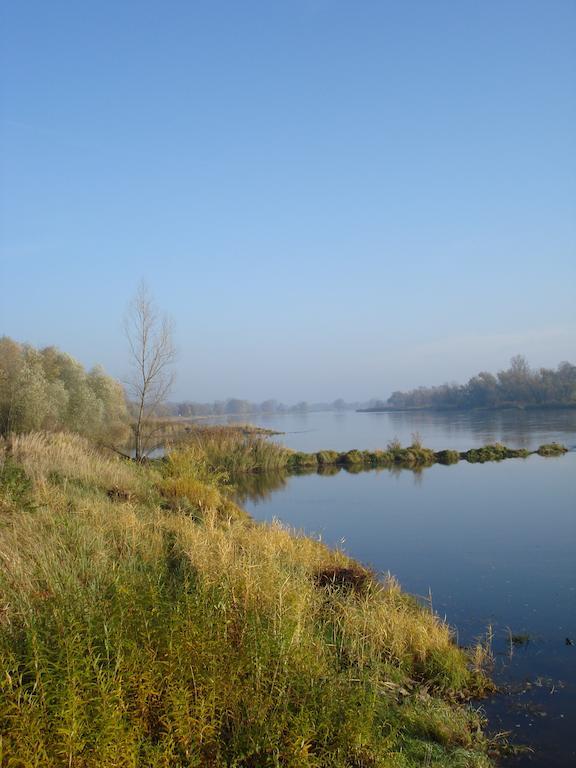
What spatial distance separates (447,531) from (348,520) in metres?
2.86

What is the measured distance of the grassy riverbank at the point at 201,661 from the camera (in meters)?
3.00

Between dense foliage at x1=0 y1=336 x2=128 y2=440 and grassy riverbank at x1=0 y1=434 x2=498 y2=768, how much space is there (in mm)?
12200

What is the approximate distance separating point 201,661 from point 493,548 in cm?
949

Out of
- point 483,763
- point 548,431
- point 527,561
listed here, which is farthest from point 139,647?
point 548,431

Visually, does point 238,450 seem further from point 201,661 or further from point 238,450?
point 201,661

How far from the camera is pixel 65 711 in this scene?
2.76 meters

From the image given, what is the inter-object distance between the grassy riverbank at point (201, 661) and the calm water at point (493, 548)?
1.96ft

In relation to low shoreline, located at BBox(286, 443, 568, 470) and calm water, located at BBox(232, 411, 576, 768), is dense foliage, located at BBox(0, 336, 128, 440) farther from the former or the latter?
low shoreline, located at BBox(286, 443, 568, 470)

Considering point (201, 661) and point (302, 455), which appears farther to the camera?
point (302, 455)

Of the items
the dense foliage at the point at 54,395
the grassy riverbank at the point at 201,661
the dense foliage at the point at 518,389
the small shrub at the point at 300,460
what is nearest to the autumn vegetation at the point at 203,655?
the grassy riverbank at the point at 201,661

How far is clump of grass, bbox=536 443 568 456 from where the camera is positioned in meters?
27.0

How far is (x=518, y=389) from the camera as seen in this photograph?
76.2 metres

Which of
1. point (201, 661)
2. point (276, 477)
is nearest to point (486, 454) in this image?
point (276, 477)

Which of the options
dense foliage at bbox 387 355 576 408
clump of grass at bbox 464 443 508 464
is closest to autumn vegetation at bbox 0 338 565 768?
clump of grass at bbox 464 443 508 464
